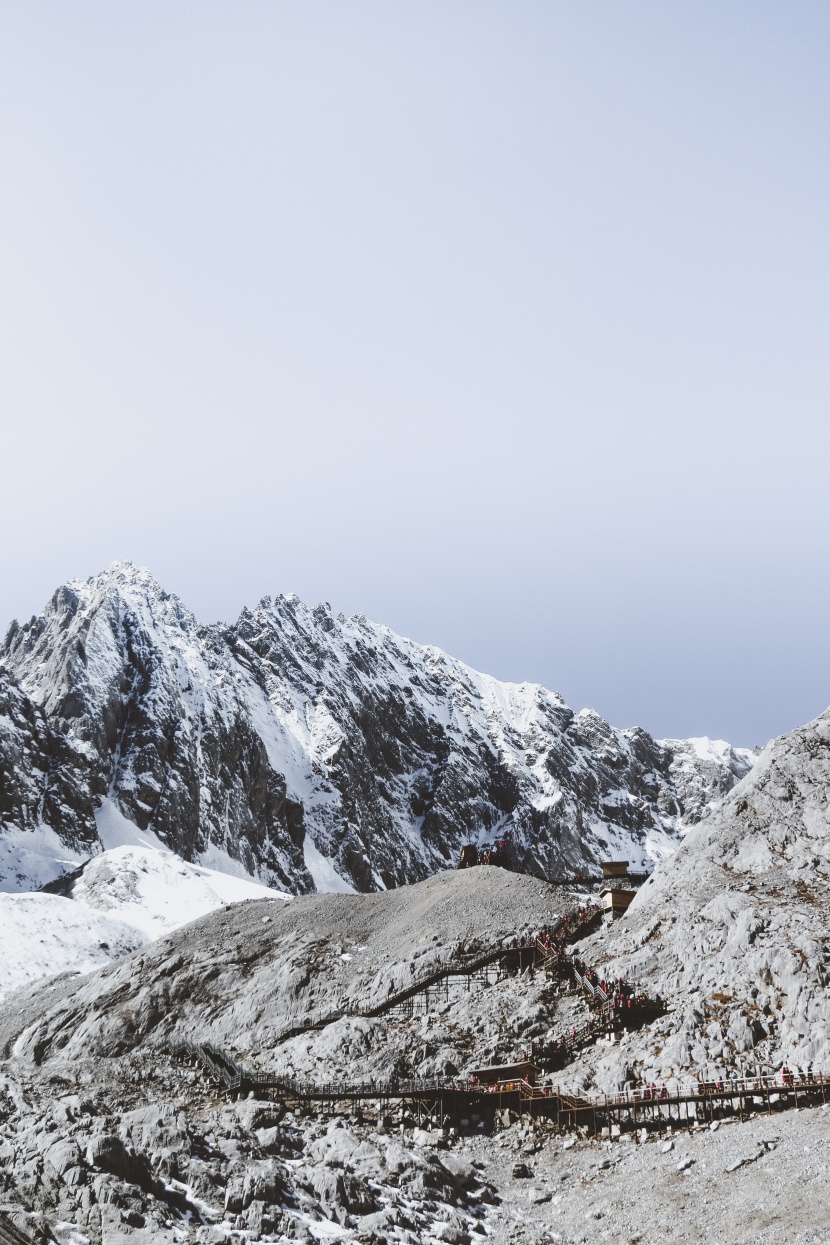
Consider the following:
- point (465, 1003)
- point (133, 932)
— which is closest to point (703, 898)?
point (465, 1003)

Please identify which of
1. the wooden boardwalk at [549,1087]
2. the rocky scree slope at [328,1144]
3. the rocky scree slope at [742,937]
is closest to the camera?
the rocky scree slope at [328,1144]

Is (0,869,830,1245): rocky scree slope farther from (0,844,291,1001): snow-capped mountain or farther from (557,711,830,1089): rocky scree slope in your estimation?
(0,844,291,1001): snow-capped mountain

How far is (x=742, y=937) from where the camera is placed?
1815 inches

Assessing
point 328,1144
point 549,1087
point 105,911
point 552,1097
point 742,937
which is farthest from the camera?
point 105,911

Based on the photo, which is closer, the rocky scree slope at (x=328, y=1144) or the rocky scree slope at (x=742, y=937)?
the rocky scree slope at (x=328, y=1144)

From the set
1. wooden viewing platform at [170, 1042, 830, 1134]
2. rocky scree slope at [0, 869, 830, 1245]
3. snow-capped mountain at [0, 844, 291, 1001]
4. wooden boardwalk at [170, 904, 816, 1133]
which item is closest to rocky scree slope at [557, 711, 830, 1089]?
wooden boardwalk at [170, 904, 816, 1133]

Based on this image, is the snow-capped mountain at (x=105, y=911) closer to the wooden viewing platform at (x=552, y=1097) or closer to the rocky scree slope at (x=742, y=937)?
the wooden viewing platform at (x=552, y=1097)

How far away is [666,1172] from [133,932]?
204ft

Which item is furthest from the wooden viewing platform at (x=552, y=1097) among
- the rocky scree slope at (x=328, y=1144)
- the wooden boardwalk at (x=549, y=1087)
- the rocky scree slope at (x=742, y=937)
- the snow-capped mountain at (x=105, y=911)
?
the snow-capped mountain at (x=105, y=911)

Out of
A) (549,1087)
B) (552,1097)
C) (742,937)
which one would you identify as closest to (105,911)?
(549,1087)

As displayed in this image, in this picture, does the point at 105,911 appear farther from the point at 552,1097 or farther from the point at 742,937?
the point at 742,937

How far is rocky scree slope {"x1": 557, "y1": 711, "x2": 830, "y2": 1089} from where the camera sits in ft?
134

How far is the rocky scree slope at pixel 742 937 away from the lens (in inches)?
1606

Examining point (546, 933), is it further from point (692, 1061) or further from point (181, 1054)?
point (181, 1054)
